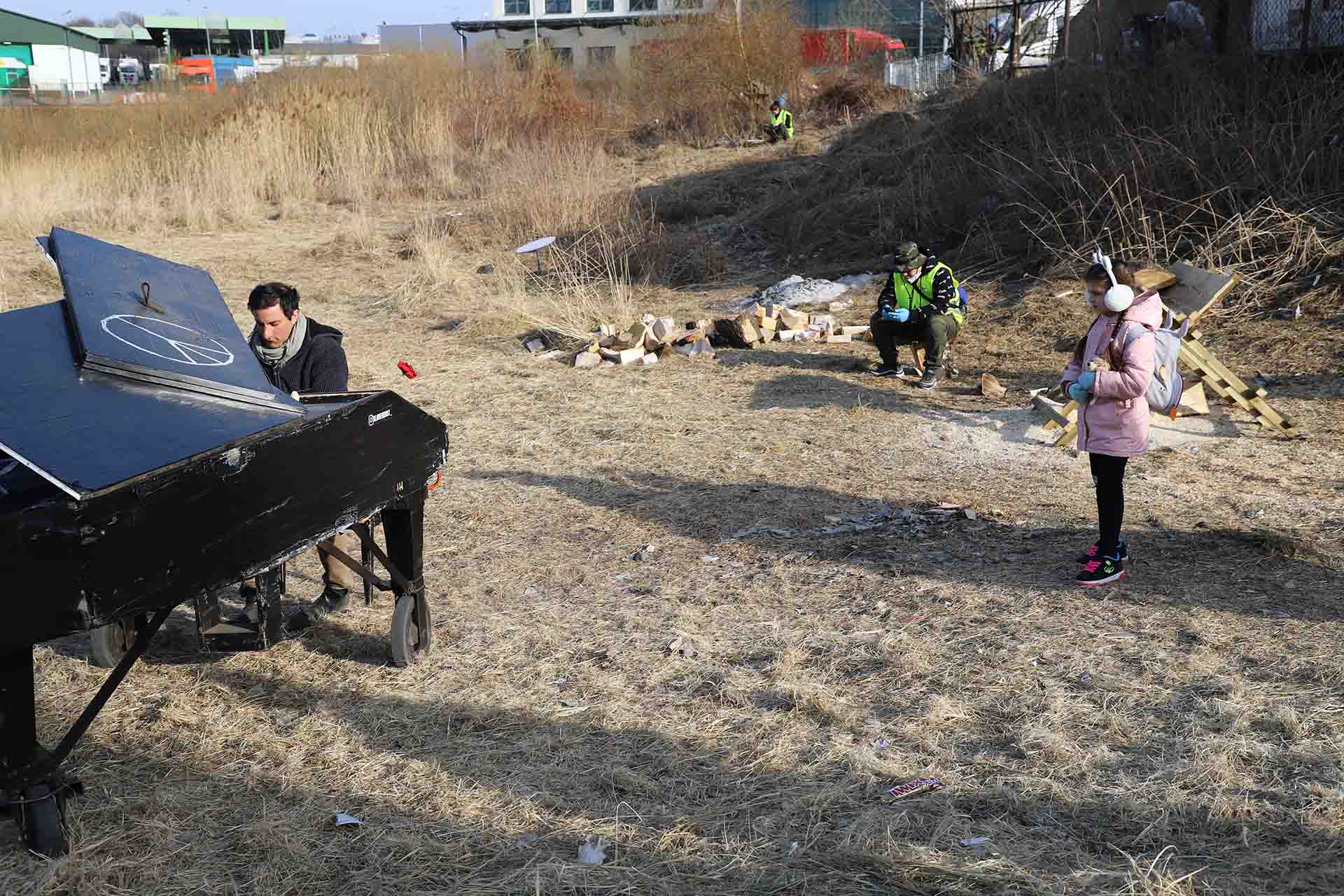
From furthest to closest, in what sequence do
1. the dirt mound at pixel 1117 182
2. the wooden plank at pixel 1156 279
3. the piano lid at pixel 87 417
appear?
the dirt mound at pixel 1117 182 < the wooden plank at pixel 1156 279 < the piano lid at pixel 87 417

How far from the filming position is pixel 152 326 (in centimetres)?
380

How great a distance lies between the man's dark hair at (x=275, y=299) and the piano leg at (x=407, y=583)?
3.89 ft

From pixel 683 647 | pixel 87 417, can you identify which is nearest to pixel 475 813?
pixel 683 647

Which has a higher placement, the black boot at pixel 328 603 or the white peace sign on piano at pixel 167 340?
the white peace sign on piano at pixel 167 340

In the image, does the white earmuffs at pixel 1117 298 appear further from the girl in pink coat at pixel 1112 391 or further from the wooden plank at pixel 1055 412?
the wooden plank at pixel 1055 412

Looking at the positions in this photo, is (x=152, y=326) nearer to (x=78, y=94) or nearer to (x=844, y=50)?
(x=844, y=50)

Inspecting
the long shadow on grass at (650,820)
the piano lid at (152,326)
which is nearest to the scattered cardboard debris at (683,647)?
the long shadow on grass at (650,820)

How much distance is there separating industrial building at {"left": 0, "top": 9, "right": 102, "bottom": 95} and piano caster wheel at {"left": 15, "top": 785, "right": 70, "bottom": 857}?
5911 cm

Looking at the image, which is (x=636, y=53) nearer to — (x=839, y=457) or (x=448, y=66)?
(x=448, y=66)

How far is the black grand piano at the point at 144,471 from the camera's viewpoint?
288 cm

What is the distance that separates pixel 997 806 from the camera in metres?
3.49

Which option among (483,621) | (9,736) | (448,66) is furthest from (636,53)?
(9,736)

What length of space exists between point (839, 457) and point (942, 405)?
1.59 meters

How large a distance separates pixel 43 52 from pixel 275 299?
62465 mm
